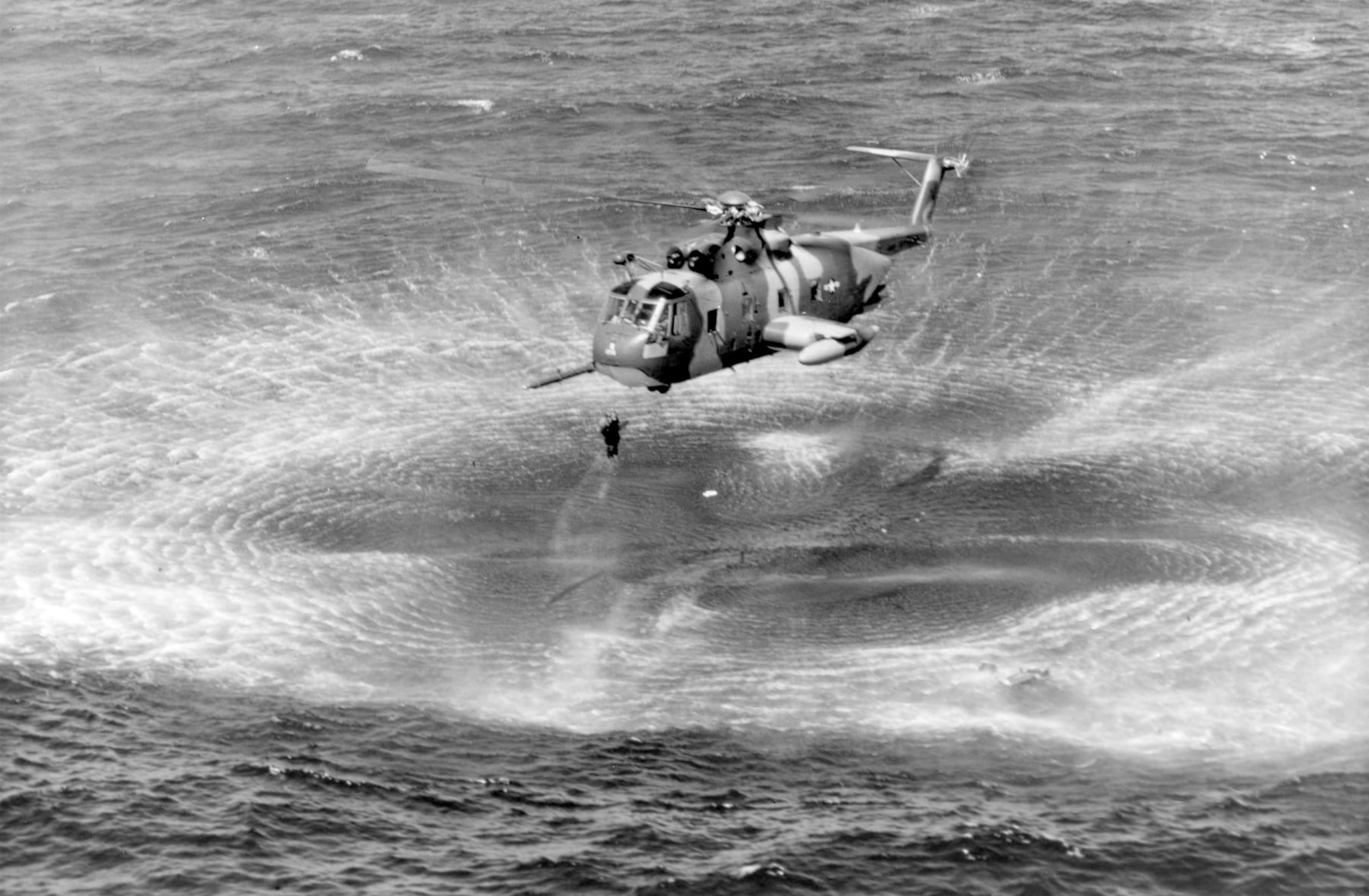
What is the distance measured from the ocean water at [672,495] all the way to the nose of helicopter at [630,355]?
7.11 m

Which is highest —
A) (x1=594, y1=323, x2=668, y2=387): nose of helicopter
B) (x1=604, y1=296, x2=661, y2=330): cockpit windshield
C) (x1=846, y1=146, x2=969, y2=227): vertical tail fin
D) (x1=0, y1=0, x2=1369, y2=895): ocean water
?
(x1=846, y1=146, x2=969, y2=227): vertical tail fin

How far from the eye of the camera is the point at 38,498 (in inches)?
2886

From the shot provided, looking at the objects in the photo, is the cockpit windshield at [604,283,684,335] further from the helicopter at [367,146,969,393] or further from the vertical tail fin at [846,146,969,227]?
the vertical tail fin at [846,146,969,227]

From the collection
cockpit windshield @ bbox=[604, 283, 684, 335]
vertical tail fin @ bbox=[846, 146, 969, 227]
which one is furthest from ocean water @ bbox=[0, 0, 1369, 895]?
cockpit windshield @ bbox=[604, 283, 684, 335]

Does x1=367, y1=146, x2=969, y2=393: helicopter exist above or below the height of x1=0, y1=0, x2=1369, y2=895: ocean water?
above

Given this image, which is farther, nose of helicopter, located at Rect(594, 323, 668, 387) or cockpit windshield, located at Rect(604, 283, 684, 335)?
cockpit windshield, located at Rect(604, 283, 684, 335)

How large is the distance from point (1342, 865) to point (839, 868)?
14.7m

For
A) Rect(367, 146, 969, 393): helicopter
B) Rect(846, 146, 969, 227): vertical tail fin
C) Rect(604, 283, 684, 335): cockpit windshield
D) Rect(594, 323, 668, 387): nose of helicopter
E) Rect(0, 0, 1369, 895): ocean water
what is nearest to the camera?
Rect(0, 0, 1369, 895): ocean water

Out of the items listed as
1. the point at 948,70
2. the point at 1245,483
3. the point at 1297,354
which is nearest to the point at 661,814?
the point at 1245,483

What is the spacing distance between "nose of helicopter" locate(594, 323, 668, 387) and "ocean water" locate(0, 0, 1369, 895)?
Answer: 7.11 metres

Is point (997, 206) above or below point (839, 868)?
above

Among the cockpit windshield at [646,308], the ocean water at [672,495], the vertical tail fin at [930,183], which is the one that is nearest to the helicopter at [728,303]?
the cockpit windshield at [646,308]

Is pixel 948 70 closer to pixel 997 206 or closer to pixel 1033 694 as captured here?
pixel 997 206

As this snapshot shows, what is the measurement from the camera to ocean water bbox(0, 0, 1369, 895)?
53906 millimetres
